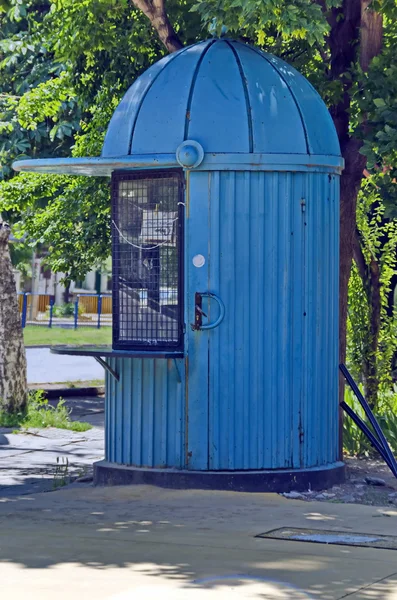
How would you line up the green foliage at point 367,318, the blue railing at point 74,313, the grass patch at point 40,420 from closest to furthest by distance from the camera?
the green foliage at point 367,318
the grass patch at point 40,420
the blue railing at point 74,313

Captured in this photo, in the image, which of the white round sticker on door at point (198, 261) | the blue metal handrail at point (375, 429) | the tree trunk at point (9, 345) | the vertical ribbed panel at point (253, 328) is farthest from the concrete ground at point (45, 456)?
the blue metal handrail at point (375, 429)

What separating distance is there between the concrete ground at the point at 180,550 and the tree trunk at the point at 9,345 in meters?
5.85

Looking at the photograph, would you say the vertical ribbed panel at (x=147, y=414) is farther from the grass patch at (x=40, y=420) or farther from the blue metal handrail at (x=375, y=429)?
the grass patch at (x=40, y=420)

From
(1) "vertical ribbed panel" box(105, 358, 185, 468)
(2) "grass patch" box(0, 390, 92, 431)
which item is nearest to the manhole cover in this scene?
(1) "vertical ribbed panel" box(105, 358, 185, 468)

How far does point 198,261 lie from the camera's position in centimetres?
1027

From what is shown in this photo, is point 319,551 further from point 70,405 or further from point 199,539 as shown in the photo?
point 70,405

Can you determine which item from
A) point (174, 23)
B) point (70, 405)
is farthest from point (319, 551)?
point (70, 405)

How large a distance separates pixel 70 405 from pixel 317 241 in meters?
9.11

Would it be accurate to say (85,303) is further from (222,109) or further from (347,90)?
(222,109)

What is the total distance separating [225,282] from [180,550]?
3213 millimetres

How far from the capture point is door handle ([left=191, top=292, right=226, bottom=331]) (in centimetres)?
1022

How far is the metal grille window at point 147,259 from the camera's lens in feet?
34.3

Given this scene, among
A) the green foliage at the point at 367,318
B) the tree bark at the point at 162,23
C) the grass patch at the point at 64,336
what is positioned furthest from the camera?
the grass patch at the point at 64,336

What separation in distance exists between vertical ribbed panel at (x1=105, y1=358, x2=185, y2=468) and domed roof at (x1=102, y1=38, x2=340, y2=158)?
73.0 inches
